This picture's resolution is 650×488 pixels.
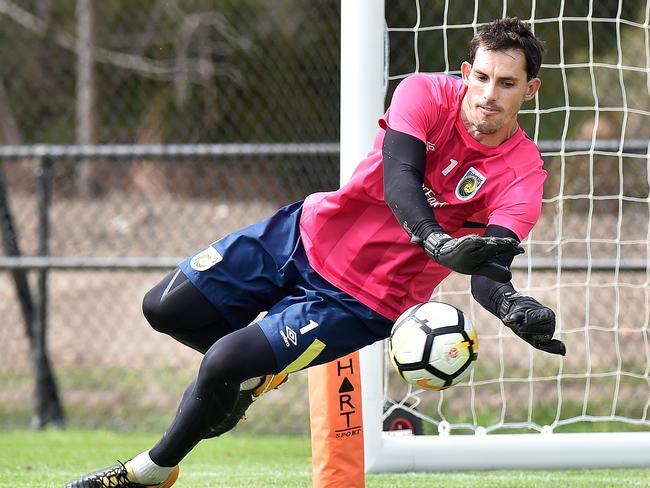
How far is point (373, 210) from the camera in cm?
379

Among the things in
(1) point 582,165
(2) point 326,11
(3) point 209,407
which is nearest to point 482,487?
(3) point 209,407

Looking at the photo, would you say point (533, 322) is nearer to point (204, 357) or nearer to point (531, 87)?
point (531, 87)

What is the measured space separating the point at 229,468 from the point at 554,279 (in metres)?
3.37

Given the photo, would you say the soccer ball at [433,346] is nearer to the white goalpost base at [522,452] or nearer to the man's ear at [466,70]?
the man's ear at [466,70]

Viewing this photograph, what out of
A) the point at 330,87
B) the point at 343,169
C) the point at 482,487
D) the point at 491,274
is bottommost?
the point at 482,487

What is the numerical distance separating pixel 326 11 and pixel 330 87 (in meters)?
1.64

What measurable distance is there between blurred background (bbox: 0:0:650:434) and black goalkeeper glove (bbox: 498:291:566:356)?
2.02 m

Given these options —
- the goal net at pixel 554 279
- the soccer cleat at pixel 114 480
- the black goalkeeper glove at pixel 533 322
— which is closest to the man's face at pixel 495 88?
the black goalkeeper glove at pixel 533 322

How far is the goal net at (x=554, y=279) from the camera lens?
4828 millimetres

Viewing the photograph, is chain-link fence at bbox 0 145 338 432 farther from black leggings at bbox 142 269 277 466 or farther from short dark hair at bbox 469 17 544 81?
short dark hair at bbox 469 17 544 81

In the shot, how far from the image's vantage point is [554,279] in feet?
25.1

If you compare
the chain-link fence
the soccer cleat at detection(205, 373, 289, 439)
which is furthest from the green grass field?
the chain-link fence

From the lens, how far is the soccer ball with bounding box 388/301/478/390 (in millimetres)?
3455

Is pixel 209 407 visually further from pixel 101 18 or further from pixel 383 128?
pixel 101 18
